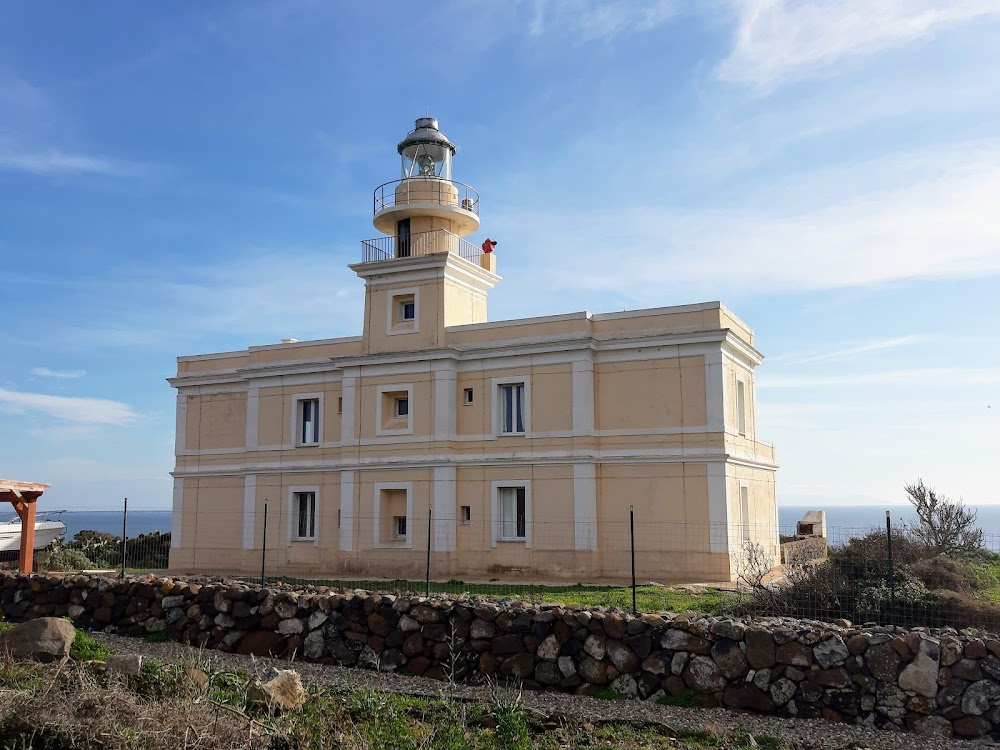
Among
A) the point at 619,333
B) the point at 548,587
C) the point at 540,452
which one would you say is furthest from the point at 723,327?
the point at 548,587

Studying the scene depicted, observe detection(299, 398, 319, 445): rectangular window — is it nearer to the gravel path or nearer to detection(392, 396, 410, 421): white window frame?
detection(392, 396, 410, 421): white window frame

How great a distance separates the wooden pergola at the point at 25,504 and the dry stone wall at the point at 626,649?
8.79 meters

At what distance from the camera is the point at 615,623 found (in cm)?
987

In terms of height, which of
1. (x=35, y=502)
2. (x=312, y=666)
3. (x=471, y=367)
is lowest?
(x=312, y=666)

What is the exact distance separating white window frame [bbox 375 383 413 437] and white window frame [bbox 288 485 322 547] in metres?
2.77

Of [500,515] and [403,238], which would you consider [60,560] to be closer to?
[500,515]

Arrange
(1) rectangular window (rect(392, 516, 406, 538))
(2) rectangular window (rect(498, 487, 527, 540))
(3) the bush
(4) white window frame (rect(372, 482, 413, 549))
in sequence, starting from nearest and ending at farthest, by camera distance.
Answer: (2) rectangular window (rect(498, 487, 527, 540)) < (4) white window frame (rect(372, 482, 413, 549)) < (1) rectangular window (rect(392, 516, 406, 538)) < (3) the bush

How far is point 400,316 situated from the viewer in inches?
1030

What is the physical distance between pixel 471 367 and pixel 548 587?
22.2ft

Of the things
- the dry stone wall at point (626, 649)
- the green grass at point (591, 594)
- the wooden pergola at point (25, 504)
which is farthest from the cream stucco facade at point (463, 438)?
the dry stone wall at point (626, 649)

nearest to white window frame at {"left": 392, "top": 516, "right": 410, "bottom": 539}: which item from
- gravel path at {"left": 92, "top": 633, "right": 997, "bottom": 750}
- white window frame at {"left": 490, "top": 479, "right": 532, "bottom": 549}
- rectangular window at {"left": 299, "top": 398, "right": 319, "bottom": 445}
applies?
white window frame at {"left": 490, "top": 479, "right": 532, "bottom": 549}

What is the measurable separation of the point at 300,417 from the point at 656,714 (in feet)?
65.0

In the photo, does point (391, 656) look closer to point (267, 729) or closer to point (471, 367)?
point (267, 729)

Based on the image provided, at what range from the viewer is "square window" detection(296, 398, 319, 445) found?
2698cm
